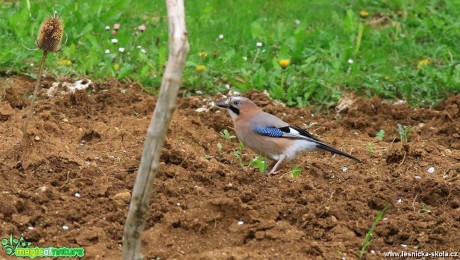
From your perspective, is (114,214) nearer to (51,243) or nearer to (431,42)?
(51,243)

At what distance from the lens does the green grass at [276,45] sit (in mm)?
8828

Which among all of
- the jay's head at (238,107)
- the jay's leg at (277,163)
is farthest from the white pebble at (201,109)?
the jay's leg at (277,163)

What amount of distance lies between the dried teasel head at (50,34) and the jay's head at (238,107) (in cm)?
185

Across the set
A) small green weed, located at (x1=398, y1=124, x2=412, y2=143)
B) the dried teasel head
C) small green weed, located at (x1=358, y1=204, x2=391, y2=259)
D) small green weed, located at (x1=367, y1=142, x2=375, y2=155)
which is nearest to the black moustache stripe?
small green weed, located at (x1=367, y1=142, x2=375, y2=155)

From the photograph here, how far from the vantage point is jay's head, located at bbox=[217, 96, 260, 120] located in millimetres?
7395

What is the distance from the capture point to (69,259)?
499cm

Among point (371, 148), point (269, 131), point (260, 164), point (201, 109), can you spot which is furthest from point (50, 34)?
point (371, 148)

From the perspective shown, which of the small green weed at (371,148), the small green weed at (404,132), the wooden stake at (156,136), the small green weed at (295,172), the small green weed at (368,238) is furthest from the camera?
the small green weed at (404,132)

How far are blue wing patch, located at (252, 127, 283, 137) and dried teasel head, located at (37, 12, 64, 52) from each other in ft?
5.91

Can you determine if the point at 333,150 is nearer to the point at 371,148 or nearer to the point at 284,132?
the point at 284,132

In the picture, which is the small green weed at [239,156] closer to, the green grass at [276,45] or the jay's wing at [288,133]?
the jay's wing at [288,133]

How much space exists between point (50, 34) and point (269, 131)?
6.46ft

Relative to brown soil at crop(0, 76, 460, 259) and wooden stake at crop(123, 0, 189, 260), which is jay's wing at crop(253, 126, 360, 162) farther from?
wooden stake at crop(123, 0, 189, 260)

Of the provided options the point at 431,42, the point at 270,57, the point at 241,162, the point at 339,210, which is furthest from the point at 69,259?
the point at 431,42
